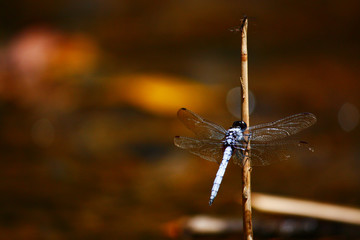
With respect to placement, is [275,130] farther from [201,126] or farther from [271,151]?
[201,126]

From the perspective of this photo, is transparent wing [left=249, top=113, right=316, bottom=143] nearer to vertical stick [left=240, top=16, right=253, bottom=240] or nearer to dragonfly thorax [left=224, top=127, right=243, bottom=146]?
dragonfly thorax [left=224, top=127, right=243, bottom=146]

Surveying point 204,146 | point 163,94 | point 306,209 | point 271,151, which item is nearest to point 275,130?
point 271,151

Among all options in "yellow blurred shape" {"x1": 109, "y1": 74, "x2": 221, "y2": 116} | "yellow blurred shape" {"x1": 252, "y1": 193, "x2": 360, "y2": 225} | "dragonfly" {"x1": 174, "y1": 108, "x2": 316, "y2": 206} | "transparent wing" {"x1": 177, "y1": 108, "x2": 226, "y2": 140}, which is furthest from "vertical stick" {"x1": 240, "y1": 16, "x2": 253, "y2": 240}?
"yellow blurred shape" {"x1": 109, "y1": 74, "x2": 221, "y2": 116}

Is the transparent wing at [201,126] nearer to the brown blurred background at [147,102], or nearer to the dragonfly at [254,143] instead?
the dragonfly at [254,143]

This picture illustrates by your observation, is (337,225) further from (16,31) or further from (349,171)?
(16,31)

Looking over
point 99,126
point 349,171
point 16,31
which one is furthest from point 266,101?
point 16,31

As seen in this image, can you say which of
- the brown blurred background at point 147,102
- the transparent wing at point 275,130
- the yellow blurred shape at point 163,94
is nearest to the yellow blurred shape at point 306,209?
the brown blurred background at point 147,102
